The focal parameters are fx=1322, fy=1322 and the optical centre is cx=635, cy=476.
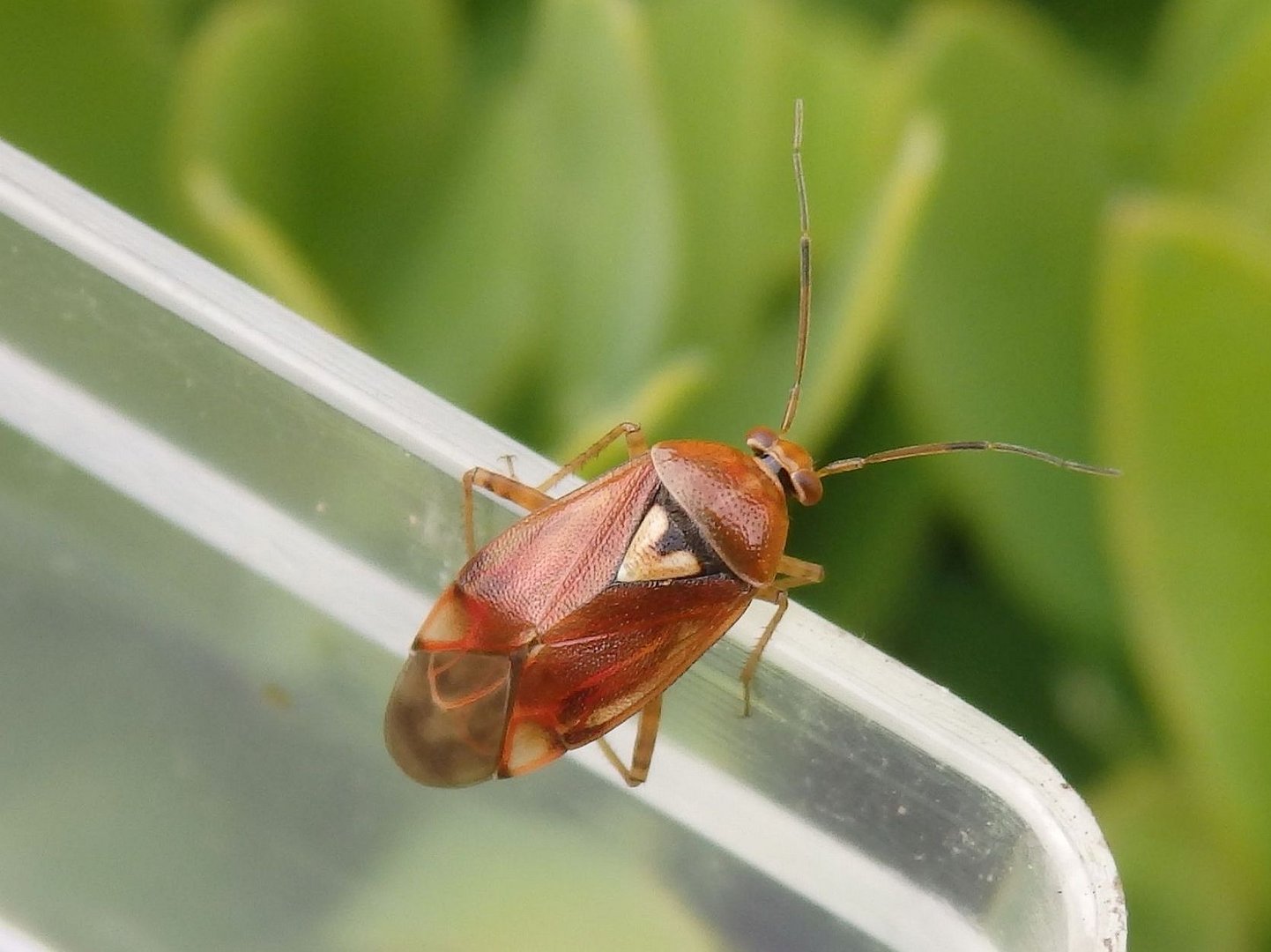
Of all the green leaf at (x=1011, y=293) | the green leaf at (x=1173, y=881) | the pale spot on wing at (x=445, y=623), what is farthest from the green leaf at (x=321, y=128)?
the green leaf at (x=1173, y=881)

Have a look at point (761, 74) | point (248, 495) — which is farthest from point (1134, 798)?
point (248, 495)

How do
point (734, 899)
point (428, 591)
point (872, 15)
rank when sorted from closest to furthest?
point (734, 899)
point (428, 591)
point (872, 15)

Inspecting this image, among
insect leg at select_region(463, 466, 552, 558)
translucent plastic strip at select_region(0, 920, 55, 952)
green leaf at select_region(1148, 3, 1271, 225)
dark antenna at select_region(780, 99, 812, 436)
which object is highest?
green leaf at select_region(1148, 3, 1271, 225)

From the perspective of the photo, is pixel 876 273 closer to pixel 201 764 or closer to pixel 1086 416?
pixel 1086 416

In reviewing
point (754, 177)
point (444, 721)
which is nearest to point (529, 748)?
point (444, 721)

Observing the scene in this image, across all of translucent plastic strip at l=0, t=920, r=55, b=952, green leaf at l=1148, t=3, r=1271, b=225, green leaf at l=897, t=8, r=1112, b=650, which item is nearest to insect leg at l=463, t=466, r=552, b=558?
green leaf at l=897, t=8, r=1112, b=650

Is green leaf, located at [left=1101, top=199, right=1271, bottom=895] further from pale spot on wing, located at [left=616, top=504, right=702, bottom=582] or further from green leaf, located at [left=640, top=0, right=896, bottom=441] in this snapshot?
pale spot on wing, located at [left=616, top=504, right=702, bottom=582]

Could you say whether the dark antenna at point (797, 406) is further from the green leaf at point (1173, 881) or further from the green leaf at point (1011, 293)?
the green leaf at point (1173, 881)
